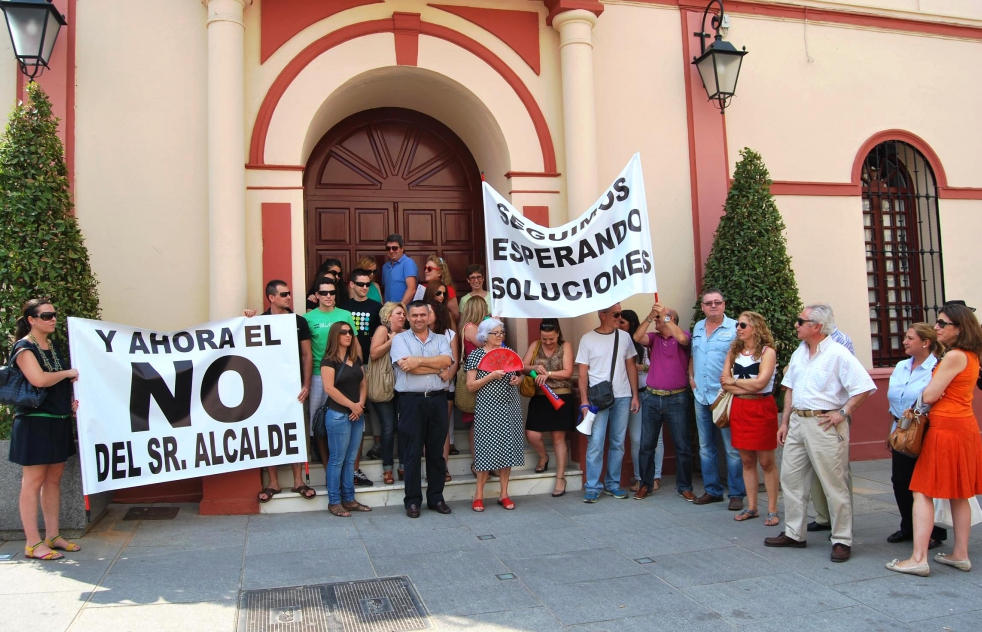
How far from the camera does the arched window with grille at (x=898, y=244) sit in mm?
9867

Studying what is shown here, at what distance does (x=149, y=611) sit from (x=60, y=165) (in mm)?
4036

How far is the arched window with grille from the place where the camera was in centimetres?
987

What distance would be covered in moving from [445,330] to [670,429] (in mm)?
2422

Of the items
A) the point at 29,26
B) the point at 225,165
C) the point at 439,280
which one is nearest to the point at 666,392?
the point at 439,280

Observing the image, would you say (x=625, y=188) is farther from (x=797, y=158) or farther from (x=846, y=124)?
(x=846, y=124)

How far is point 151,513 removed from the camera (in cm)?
683

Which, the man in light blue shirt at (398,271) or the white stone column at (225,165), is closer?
the white stone column at (225,165)

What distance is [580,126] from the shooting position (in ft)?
26.8

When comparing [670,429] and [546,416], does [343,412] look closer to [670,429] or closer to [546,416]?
[546,416]

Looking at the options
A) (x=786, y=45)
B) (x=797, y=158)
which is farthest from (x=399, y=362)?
(x=786, y=45)

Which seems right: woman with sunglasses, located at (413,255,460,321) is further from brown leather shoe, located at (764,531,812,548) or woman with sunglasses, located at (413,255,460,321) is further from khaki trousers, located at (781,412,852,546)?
brown leather shoe, located at (764,531,812,548)

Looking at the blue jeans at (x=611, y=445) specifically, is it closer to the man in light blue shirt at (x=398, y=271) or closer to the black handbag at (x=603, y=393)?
the black handbag at (x=603, y=393)

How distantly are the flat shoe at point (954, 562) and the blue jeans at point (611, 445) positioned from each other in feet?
9.44

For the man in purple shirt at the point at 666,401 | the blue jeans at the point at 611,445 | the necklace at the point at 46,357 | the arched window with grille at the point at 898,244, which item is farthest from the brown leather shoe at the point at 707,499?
the necklace at the point at 46,357
